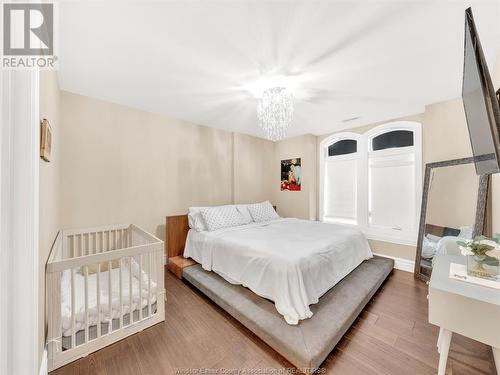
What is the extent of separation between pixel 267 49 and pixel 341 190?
3.11 meters

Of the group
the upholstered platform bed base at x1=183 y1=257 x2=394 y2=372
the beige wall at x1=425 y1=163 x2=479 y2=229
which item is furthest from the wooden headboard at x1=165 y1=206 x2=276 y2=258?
the beige wall at x1=425 y1=163 x2=479 y2=229

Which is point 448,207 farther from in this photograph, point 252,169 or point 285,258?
point 252,169

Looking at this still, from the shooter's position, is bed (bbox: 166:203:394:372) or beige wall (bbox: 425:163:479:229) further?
beige wall (bbox: 425:163:479:229)

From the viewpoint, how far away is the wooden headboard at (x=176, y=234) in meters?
3.15

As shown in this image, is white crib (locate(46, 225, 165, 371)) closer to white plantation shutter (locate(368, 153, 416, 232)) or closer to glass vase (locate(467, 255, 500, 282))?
glass vase (locate(467, 255, 500, 282))

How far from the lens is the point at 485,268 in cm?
135

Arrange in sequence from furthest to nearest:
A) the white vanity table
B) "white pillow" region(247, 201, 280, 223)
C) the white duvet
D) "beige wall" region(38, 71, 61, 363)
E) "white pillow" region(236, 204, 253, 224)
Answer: "white pillow" region(247, 201, 280, 223), "white pillow" region(236, 204, 253, 224), the white duvet, "beige wall" region(38, 71, 61, 363), the white vanity table

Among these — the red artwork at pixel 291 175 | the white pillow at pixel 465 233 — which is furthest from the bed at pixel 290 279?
the red artwork at pixel 291 175

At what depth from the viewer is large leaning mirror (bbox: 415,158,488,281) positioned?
8.00 ft

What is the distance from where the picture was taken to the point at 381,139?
3.62 m

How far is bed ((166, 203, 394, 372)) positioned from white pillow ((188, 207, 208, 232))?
0.28 ft

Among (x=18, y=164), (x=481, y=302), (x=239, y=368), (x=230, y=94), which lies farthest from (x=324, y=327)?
(x=230, y=94)

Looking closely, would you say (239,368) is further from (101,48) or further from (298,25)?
(101,48)

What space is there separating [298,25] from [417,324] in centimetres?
275
